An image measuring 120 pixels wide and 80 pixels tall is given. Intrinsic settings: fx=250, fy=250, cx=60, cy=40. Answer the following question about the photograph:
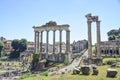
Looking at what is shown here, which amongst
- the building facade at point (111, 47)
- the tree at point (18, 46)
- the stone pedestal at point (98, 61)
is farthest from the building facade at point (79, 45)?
the stone pedestal at point (98, 61)

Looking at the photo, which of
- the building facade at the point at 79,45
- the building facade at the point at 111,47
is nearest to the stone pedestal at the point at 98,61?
the building facade at the point at 111,47

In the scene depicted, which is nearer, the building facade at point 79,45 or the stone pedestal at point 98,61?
the stone pedestal at point 98,61

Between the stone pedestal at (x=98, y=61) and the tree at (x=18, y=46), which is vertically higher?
the tree at (x=18, y=46)

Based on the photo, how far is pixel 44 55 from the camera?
6662 centimetres

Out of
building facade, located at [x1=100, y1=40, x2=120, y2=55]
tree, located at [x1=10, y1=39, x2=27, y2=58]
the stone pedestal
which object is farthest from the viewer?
tree, located at [x1=10, y1=39, x2=27, y2=58]

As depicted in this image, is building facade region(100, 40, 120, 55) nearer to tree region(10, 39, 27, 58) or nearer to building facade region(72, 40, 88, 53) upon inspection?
building facade region(72, 40, 88, 53)

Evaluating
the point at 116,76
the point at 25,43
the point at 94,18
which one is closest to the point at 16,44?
the point at 25,43

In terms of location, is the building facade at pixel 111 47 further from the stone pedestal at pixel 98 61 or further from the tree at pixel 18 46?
the tree at pixel 18 46

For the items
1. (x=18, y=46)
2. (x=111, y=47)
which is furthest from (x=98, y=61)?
(x=18, y=46)

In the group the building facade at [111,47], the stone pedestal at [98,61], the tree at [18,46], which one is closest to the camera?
the stone pedestal at [98,61]

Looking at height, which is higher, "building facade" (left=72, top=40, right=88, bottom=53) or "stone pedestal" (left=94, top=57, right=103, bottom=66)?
"building facade" (left=72, top=40, right=88, bottom=53)

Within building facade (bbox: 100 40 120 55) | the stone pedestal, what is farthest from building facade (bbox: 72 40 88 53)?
the stone pedestal

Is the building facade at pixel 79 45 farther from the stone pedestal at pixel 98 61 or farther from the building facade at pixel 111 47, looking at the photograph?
the stone pedestal at pixel 98 61

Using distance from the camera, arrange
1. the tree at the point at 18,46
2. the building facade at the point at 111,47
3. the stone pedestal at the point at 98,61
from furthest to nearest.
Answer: the tree at the point at 18,46 → the building facade at the point at 111,47 → the stone pedestal at the point at 98,61
